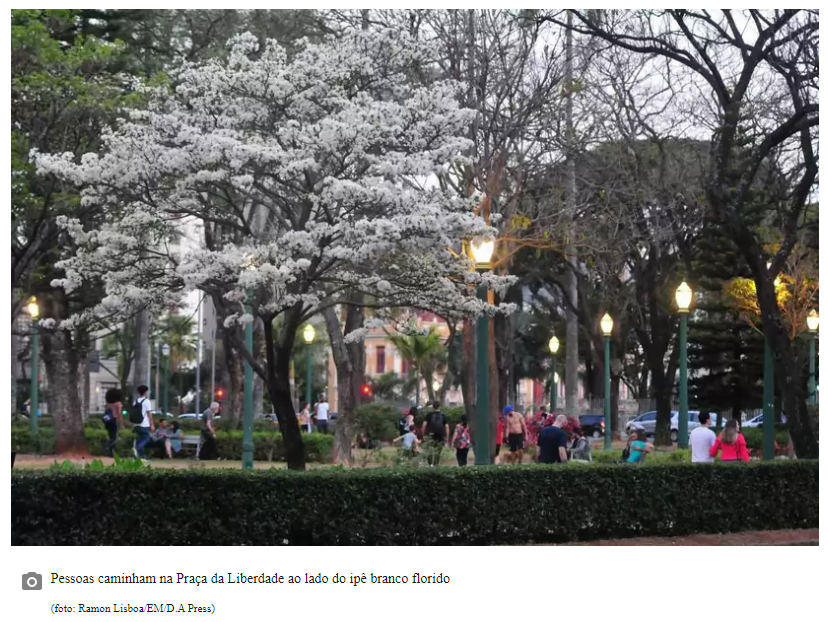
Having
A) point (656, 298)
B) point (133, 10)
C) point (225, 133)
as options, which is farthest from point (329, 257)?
point (656, 298)

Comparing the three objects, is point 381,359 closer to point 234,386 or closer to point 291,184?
point 234,386

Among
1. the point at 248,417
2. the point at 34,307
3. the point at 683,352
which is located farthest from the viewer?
the point at 34,307

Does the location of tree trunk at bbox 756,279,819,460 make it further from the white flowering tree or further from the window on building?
the window on building

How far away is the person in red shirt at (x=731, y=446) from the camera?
16859mm

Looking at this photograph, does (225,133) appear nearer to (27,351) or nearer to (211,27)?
(211,27)

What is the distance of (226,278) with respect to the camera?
18.6 metres

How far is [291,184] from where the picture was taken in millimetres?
19297

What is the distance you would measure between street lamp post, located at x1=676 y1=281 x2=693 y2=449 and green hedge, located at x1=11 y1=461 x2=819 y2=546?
24.7 feet

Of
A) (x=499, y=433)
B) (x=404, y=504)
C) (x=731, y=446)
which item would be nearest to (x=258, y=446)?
(x=499, y=433)

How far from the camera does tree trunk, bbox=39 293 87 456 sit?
28.1 meters
